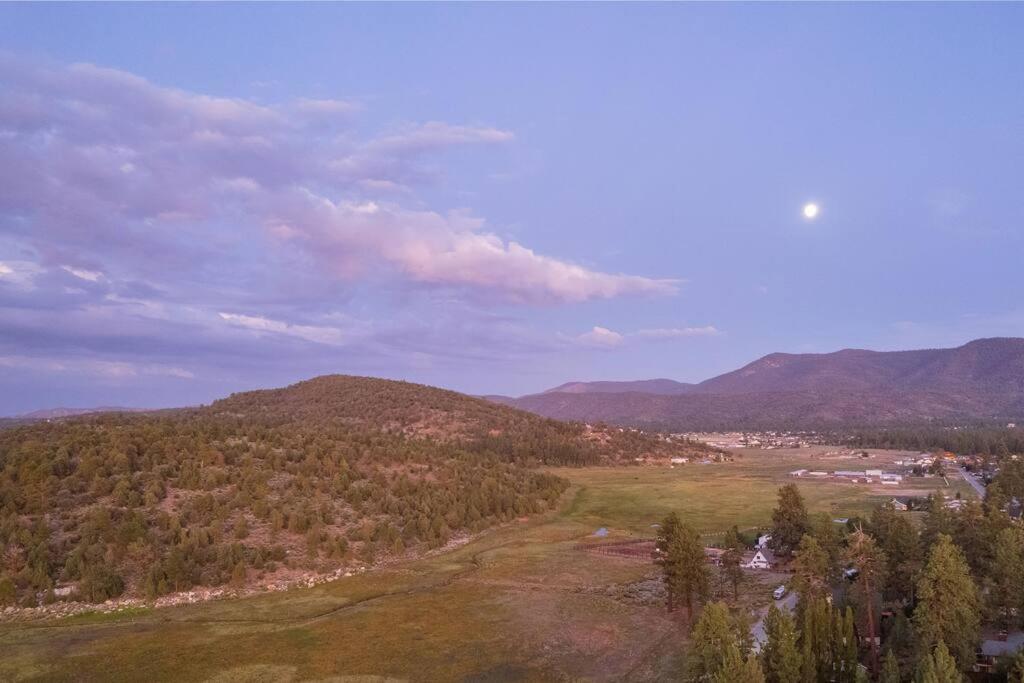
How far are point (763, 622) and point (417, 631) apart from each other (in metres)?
22.6

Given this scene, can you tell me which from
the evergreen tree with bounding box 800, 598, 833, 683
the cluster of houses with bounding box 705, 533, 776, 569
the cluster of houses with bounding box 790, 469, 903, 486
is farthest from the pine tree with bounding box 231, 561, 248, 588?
the cluster of houses with bounding box 790, 469, 903, 486

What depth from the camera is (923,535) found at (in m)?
53.1

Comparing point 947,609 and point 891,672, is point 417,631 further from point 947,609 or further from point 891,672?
point 947,609

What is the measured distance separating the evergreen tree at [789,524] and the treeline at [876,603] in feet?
20.3

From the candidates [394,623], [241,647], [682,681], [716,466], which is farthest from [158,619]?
[716,466]

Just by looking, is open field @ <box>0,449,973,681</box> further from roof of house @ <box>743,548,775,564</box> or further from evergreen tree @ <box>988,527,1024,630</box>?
evergreen tree @ <box>988,527,1024,630</box>

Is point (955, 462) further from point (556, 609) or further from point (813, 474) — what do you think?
point (556, 609)

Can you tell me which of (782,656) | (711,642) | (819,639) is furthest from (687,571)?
(782,656)

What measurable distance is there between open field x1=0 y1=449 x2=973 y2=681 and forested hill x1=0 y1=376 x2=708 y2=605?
522 cm

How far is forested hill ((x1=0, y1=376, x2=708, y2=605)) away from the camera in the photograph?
189ft

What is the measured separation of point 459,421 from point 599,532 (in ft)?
301

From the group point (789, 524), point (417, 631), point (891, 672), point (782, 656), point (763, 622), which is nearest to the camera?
point (782, 656)

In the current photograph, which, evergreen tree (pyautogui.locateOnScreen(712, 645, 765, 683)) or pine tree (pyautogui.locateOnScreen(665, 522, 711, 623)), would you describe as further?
pine tree (pyautogui.locateOnScreen(665, 522, 711, 623))

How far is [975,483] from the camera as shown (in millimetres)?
119188
